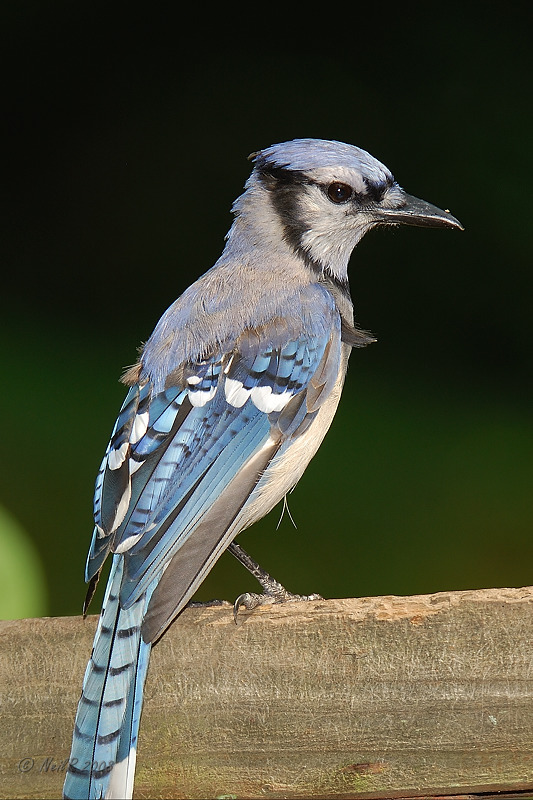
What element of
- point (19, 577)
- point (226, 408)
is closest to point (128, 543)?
point (226, 408)

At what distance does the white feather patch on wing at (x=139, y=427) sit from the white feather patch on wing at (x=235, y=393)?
0.15 m

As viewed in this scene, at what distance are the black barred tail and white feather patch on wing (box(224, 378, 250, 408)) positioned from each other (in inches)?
17.3

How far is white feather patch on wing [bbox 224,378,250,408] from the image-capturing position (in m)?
1.80

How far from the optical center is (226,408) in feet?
5.87

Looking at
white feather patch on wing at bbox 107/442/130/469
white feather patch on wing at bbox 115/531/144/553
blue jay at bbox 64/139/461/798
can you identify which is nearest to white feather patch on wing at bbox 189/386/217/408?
blue jay at bbox 64/139/461/798

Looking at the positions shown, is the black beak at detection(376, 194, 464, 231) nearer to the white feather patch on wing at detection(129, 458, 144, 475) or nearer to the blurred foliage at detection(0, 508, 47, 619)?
the white feather patch on wing at detection(129, 458, 144, 475)

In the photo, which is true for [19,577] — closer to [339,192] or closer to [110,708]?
[110,708]

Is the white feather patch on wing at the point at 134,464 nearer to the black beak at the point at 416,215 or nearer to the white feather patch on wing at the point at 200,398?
the white feather patch on wing at the point at 200,398

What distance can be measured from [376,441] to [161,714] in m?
1.29

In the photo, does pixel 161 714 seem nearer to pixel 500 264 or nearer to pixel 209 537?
pixel 209 537

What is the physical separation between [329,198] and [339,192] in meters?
0.02

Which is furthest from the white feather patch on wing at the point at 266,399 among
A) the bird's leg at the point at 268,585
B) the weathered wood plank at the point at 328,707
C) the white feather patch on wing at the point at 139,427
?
the weathered wood plank at the point at 328,707

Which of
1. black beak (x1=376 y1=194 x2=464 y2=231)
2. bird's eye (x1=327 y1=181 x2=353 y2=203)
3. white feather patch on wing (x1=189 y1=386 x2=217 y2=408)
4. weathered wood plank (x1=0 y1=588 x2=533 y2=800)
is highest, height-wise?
bird's eye (x1=327 y1=181 x2=353 y2=203)

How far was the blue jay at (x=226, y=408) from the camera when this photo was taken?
142 centimetres
